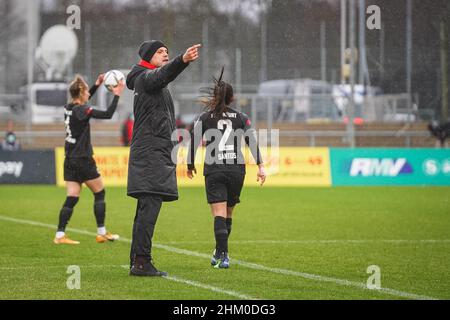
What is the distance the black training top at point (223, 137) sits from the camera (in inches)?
443

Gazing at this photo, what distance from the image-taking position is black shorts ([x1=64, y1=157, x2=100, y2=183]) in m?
14.1

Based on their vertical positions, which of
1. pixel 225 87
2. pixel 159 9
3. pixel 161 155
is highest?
pixel 159 9

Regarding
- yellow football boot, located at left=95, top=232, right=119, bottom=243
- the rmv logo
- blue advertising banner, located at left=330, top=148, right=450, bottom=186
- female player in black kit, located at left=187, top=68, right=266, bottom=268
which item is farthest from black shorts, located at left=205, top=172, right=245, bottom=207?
the rmv logo

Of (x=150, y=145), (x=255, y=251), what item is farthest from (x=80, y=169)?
(x=150, y=145)

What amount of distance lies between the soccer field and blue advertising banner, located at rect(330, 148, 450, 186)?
4451mm

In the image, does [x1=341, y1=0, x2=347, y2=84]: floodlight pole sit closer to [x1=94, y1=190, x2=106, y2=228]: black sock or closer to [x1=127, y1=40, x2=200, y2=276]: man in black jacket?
[x1=94, y1=190, x2=106, y2=228]: black sock

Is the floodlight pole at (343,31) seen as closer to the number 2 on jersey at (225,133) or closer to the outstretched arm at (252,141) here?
the outstretched arm at (252,141)

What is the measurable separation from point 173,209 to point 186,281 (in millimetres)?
10342

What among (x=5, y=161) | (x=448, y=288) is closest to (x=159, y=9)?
(x=5, y=161)

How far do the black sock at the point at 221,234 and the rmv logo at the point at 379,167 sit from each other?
17.1m
